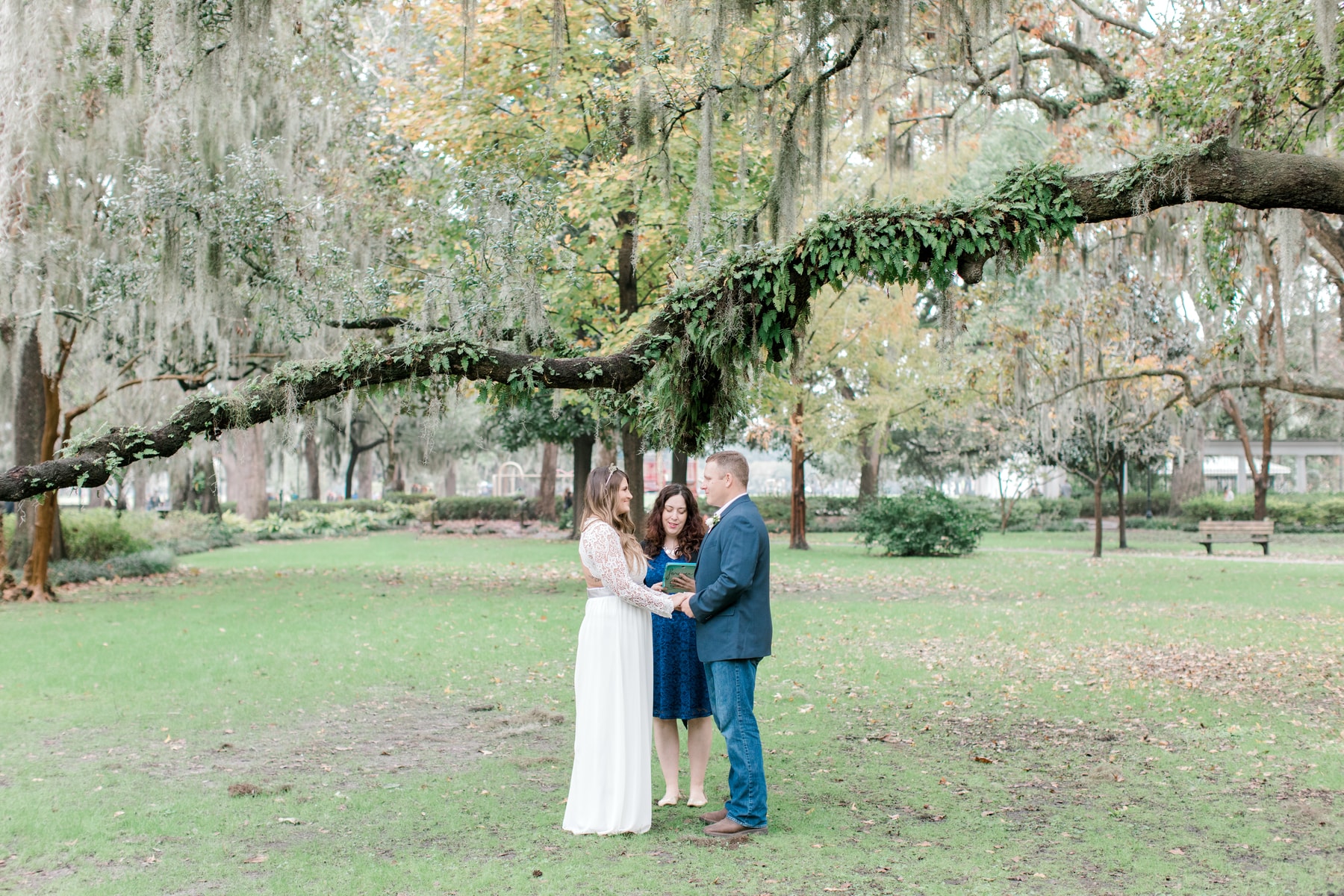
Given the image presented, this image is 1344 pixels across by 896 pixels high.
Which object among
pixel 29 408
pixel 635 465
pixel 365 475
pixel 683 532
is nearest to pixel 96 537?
pixel 29 408

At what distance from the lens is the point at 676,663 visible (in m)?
5.20

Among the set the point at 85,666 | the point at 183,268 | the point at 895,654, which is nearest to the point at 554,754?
the point at 895,654

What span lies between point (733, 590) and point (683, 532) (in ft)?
2.37

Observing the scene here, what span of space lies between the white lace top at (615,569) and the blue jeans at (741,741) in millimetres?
396

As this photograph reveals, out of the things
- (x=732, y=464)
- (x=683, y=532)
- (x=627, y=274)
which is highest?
(x=627, y=274)

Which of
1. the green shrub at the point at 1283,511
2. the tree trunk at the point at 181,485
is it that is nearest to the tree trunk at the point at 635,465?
the tree trunk at the point at 181,485

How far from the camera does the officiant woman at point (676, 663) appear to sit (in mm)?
5191

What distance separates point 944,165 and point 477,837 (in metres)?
16.9

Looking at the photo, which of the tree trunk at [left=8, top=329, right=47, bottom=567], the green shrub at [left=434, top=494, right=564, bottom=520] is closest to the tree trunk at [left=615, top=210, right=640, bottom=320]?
the tree trunk at [left=8, top=329, right=47, bottom=567]

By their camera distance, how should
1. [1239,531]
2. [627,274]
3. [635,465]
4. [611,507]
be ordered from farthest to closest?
[1239,531], [635,465], [627,274], [611,507]

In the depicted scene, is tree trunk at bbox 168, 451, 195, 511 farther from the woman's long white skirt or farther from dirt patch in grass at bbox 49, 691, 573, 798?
the woman's long white skirt

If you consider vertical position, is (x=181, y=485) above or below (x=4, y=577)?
above

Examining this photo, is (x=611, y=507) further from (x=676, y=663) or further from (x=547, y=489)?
(x=547, y=489)

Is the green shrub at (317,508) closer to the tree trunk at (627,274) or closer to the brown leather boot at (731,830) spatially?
the tree trunk at (627,274)
